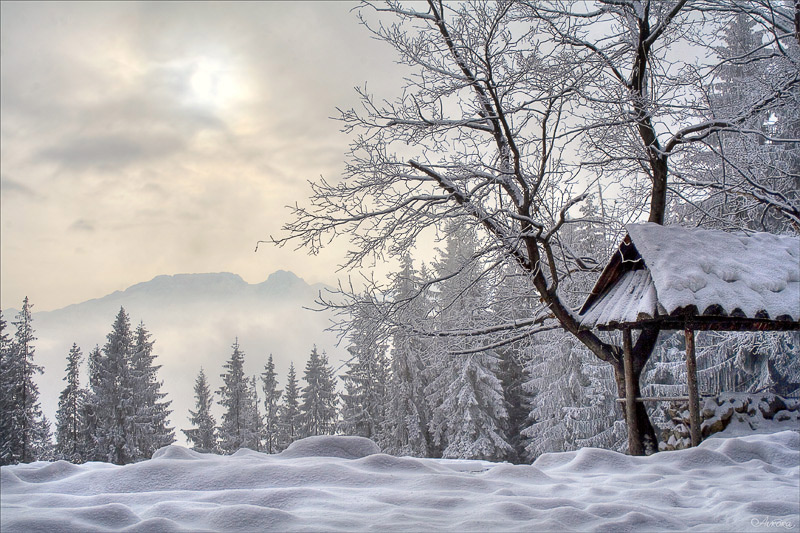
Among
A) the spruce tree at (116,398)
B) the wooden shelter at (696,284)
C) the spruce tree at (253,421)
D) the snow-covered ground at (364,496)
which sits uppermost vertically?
the wooden shelter at (696,284)

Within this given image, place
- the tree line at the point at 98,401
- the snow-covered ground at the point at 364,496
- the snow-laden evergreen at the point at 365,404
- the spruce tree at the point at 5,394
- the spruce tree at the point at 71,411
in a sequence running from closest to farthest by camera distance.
→ the snow-covered ground at the point at 364,496
the spruce tree at the point at 5,394
the tree line at the point at 98,401
the spruce tree at the point at 71,411
the snow-laden evergreen at the point at 365,404

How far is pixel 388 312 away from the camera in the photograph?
32.9 feet

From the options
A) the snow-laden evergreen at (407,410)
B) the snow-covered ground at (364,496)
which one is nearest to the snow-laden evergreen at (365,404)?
the snow-laden evergreen at (407,410)

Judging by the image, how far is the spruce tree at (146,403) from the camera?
3288 centimetres

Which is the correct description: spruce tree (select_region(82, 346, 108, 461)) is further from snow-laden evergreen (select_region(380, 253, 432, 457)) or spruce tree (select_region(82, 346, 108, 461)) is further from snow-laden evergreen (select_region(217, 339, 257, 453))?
snow-laden evergreen (select_region(380, 253, 432, 457))

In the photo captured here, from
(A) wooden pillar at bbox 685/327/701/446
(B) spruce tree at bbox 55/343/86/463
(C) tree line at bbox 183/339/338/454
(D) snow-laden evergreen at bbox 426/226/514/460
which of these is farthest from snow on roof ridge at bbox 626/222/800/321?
(B) spruce tree at bbox 55/343/86/463

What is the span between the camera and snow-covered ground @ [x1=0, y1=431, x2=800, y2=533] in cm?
309

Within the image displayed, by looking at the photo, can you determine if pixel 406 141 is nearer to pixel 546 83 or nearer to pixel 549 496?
pixel 546 83

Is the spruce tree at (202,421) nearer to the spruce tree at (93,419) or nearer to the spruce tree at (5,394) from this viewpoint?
the spruce tree at (93,419)

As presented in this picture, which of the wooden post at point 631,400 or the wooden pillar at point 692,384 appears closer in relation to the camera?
the wooden pillar at point 692,384

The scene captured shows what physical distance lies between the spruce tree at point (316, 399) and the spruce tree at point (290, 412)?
2.67ft

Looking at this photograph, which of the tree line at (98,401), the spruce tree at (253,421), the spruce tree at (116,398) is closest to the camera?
the tree line at (98,401)

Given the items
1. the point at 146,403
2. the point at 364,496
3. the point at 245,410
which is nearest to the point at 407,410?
the point at 245,410

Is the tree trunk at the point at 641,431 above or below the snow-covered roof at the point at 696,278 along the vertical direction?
below
